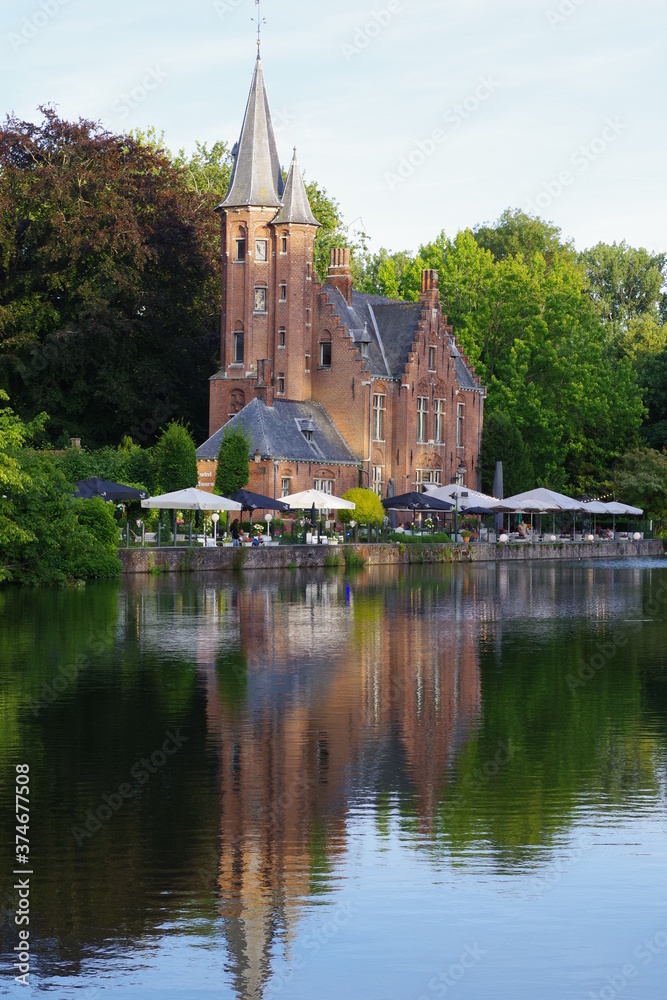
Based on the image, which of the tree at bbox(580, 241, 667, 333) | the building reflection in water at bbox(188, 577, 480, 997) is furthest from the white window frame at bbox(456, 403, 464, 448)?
the building reflection in water at bbox(188, 577, 480, 997)

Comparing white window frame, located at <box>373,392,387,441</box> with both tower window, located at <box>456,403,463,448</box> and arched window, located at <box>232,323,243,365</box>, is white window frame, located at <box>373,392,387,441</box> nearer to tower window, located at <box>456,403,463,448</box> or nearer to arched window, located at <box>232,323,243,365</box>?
tower window, located at <box>456,403,463,448</box>

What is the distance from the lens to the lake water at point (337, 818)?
8.62 meters

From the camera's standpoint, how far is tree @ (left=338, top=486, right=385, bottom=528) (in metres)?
66.2

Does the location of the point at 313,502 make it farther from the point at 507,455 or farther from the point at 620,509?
the point at 507,455

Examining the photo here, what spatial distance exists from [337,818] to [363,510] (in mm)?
54547

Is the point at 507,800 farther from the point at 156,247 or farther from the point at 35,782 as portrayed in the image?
the point at 156,247

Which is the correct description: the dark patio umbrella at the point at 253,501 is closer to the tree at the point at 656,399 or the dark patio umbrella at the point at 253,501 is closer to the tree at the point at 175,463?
the tree at the point at 175,463

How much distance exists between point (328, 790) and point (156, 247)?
63008 mm

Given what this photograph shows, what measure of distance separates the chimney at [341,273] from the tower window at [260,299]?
6721 mm

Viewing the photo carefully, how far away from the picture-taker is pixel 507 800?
495 inches

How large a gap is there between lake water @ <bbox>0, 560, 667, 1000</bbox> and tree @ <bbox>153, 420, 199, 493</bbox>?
36579 millimetres

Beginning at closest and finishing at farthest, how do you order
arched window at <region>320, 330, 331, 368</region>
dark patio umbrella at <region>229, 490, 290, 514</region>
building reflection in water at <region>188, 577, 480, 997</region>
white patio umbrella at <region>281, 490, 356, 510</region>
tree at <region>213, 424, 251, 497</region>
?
building reflection in water at <region>188, 577, 480, 997</region> → dark patio umbrella at <region>229, 490, 290, 514</region> → white patio umbrella at <region>281, 490, 356, 510</region> → tree at <region>213, 424, 251, 497</region> → arched window at <region>320, 330, 331, 368</region>

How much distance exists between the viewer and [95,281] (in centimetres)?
7206

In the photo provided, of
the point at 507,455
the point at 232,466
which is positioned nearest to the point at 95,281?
the point at 232,466
